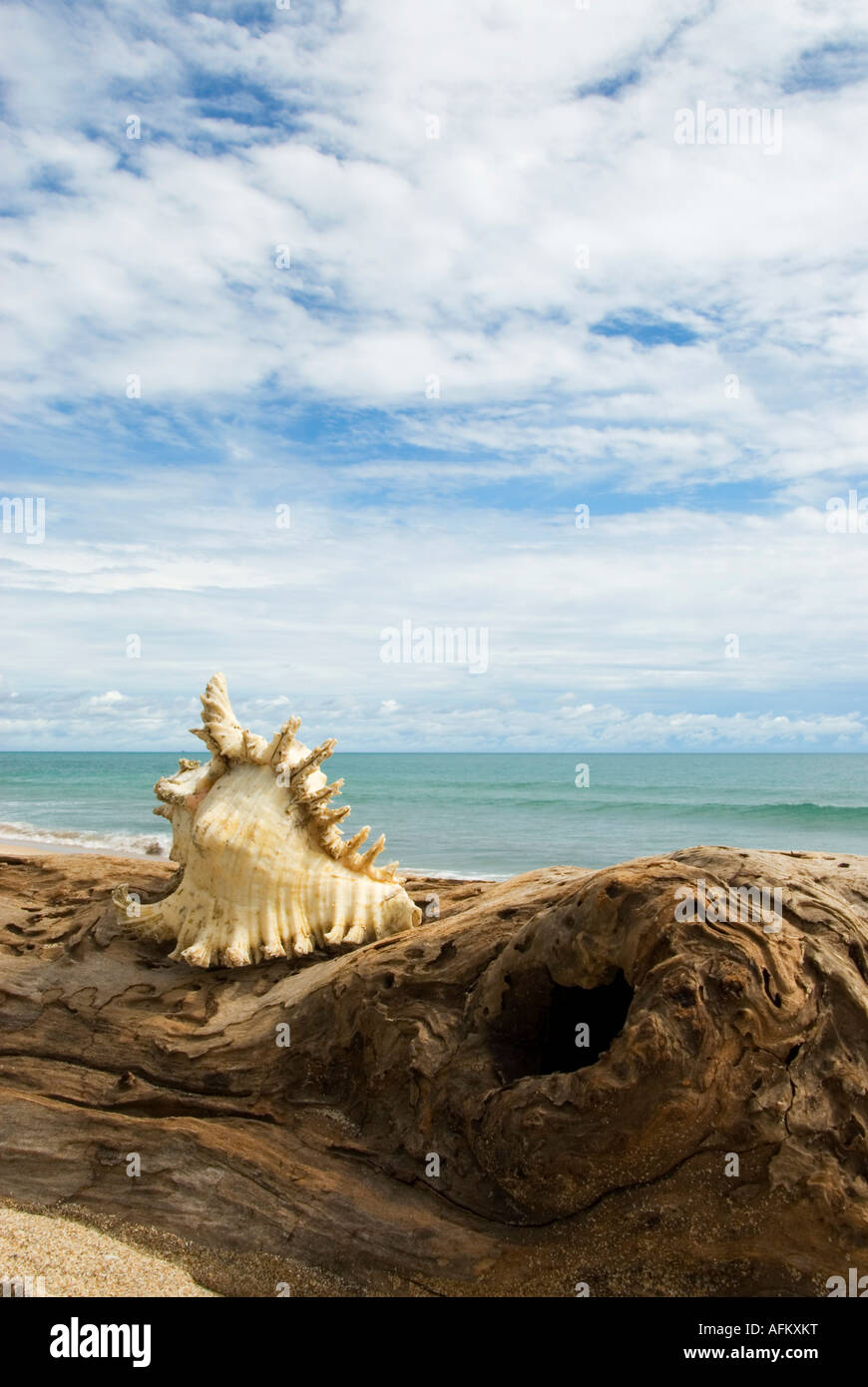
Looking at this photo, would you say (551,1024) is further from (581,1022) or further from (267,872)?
(267,872)

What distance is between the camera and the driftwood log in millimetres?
3293

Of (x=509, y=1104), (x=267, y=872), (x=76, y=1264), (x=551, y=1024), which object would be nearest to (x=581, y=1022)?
(x=551, y=1024)

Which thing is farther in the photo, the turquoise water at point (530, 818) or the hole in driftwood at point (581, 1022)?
the turquoise water at point (530, 818)

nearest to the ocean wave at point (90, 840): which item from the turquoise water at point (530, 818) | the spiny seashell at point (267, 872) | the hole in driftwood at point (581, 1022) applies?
the turquoise water at point (530, 818)

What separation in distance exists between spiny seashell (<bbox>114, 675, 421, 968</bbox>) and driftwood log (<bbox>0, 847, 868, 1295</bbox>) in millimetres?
332

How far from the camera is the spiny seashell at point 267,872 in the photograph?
5312 mm

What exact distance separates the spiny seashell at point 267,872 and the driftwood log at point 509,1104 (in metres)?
0.33

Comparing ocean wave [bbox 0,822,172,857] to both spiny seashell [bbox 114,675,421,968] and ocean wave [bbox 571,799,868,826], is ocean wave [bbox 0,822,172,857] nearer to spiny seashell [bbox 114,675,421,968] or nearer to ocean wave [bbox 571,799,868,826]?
spiny seashell [bbox 114,675,421,968]

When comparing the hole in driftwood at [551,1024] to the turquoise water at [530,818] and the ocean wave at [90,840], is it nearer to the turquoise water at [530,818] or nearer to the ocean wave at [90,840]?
the turquoise water at [530,818]

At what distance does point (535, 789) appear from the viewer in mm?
42344

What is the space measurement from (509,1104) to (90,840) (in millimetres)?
17365

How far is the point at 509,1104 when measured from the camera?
3.58 m

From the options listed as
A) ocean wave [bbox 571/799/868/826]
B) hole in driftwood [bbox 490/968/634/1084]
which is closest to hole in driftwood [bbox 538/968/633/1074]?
hole in driftwood [bbox 490/968/634/1084]

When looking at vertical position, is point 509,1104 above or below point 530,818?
above
